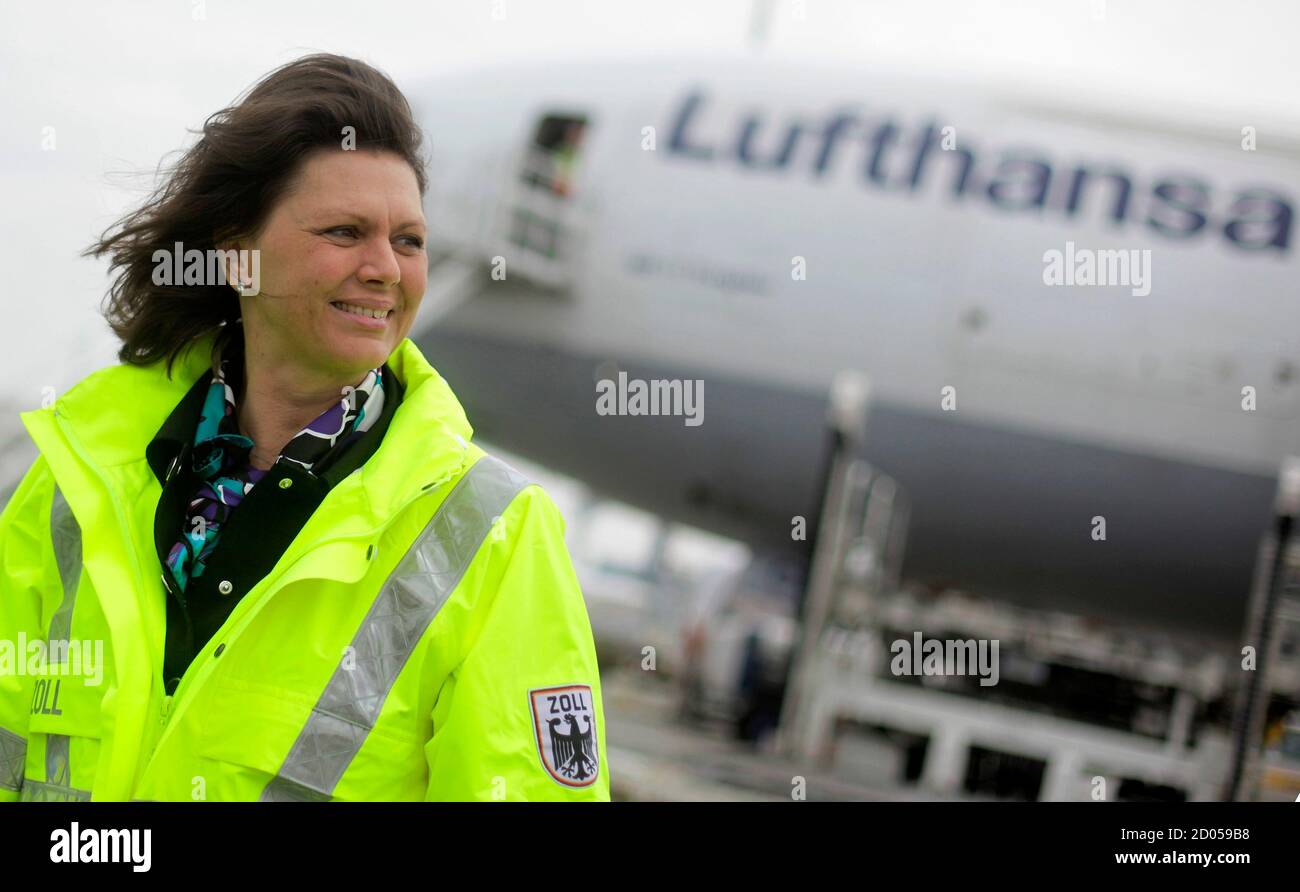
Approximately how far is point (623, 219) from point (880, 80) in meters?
1.87

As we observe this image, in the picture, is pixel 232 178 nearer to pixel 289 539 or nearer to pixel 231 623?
pixel 289 539

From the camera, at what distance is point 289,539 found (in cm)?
154

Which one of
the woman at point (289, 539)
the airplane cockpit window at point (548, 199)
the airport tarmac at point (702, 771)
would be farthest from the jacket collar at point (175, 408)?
the airplane cockpit window at point (548, 199)

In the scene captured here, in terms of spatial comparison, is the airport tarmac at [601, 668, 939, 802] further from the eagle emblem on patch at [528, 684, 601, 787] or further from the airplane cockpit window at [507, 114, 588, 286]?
the eagle emblem on patch at [528, 684, 601, 787]

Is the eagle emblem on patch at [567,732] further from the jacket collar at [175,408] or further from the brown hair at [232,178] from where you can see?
the brown hair at [232,178]

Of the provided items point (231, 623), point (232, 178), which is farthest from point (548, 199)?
point (231, 623)

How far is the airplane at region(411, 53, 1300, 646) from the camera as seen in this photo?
733cm

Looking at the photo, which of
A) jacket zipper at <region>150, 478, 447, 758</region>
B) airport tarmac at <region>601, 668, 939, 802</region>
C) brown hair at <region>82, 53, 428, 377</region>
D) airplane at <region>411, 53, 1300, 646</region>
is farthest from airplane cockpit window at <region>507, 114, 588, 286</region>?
jacket zipper at <region>150, 478, 447, 758</region>

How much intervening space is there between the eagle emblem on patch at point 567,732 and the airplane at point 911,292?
6.24 meters

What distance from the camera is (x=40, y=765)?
1.54 m

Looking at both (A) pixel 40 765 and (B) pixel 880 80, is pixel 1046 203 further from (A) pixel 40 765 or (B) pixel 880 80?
(A) pixel 40 765

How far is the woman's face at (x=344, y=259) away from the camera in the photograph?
158 cm

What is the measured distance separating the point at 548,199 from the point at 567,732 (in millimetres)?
7075
